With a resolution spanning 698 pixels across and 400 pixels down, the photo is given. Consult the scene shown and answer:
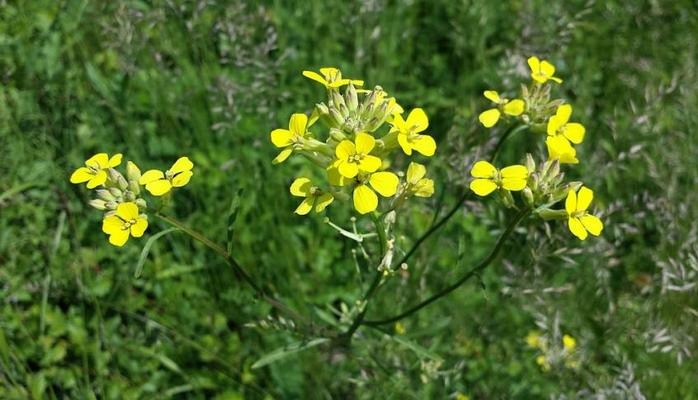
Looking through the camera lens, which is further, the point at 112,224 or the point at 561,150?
the point at 561,150

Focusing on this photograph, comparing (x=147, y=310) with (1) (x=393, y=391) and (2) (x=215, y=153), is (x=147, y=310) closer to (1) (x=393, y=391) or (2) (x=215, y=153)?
(2) (x=215, y=153)

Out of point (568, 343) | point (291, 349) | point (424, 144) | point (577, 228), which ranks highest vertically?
point (424, 144)

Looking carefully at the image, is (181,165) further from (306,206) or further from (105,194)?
(306,206)

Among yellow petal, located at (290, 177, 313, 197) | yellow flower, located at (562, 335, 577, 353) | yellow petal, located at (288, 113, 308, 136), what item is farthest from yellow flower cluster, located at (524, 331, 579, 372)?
yellow petal, located at (288, 113, 308, 136)

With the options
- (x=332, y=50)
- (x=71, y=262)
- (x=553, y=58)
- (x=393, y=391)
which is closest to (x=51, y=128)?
(x=71, y=262)

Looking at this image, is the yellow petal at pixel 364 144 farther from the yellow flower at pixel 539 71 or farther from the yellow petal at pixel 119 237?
the yellow flower at pixel 539 71

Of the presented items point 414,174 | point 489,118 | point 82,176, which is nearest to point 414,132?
point 414,174
